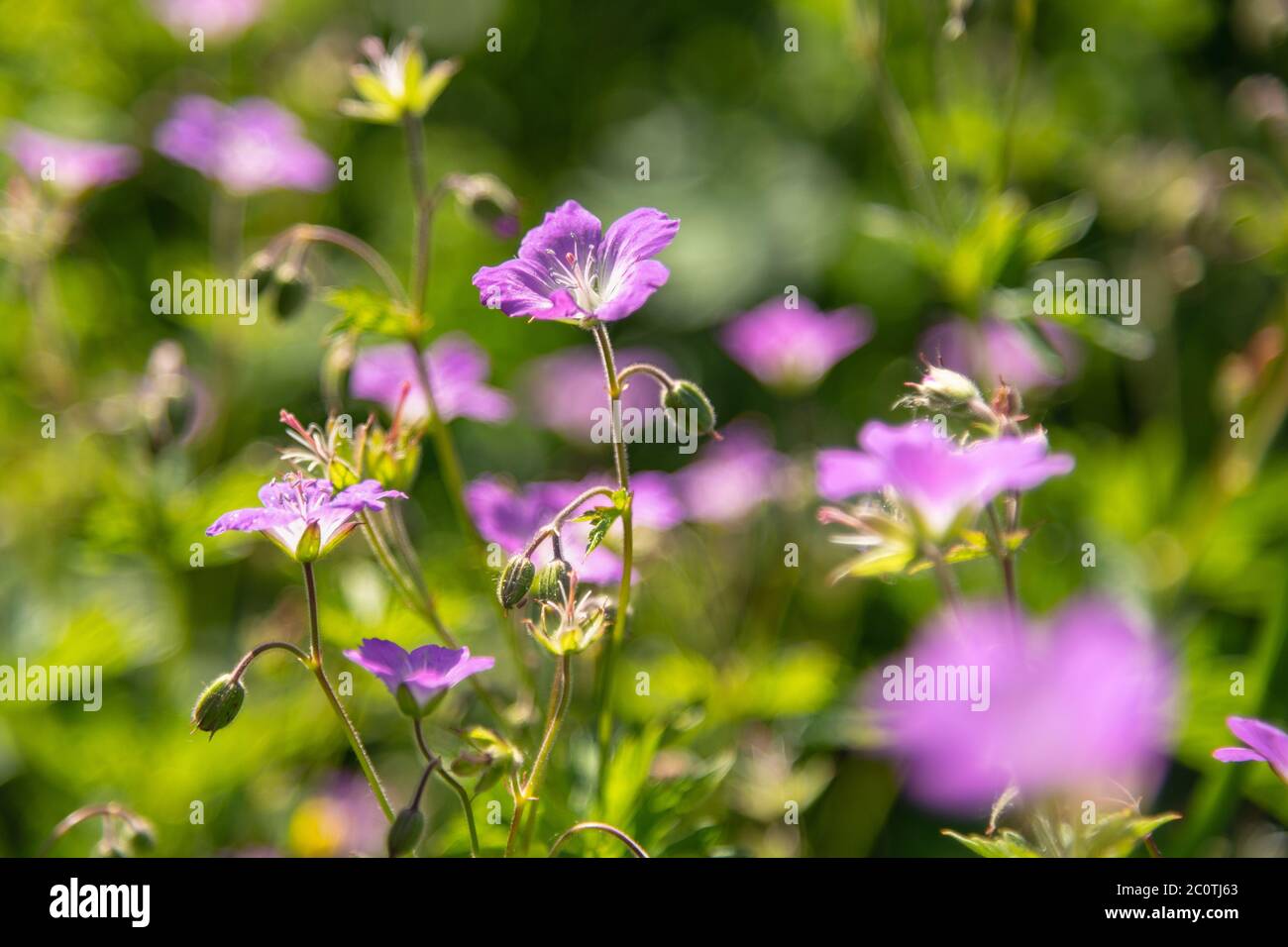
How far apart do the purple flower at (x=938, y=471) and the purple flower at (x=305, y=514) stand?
56 centimetres

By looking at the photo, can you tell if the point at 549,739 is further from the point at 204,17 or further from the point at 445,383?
the point at 204,17

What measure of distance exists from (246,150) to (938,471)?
2.02 m

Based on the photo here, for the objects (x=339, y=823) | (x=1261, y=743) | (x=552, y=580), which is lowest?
(x=339, y=823)

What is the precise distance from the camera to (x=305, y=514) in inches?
59.6

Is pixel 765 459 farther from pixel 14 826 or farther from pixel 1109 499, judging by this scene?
pixel 14 826

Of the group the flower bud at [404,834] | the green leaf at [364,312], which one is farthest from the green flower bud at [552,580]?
the green leaf at [364,312]

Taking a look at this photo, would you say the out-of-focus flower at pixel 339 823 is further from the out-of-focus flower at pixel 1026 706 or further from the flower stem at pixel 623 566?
the out-of-focus flower at pixel 1026 706

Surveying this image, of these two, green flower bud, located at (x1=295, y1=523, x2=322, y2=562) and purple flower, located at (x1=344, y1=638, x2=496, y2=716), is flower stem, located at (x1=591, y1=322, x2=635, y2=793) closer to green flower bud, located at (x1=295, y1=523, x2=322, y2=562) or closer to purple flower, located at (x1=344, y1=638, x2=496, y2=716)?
purple flower, located at (x1=344, y1=638, x2=496, y2=716)

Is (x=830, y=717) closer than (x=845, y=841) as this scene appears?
Yes

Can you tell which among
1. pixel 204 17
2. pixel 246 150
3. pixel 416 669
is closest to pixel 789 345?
pixel 246 150

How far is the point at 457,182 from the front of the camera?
1880 mm

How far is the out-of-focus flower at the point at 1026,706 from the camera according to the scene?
4.99ft

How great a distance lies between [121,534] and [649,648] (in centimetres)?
114
